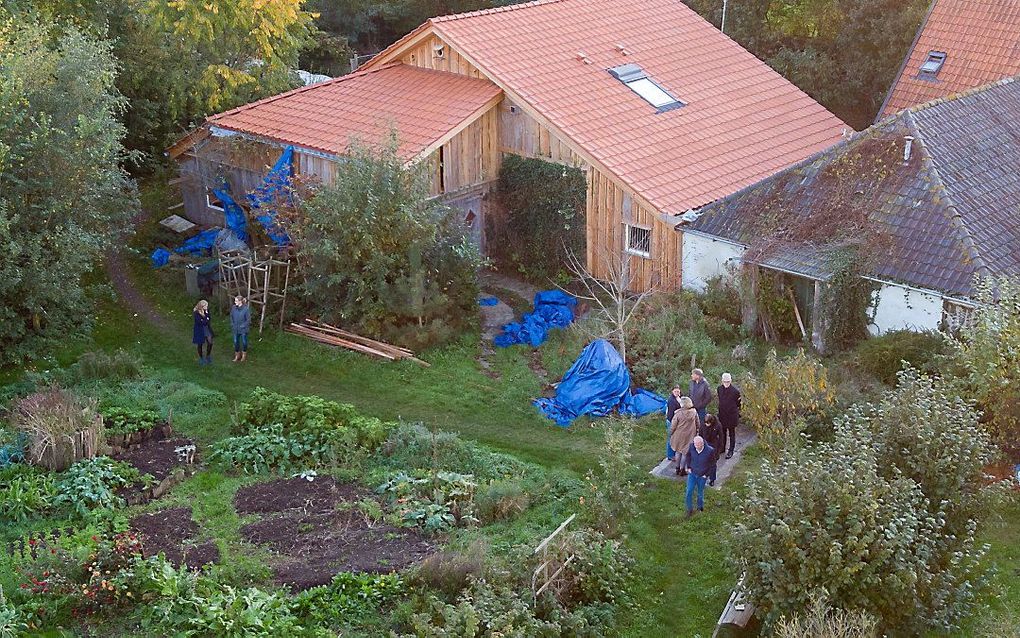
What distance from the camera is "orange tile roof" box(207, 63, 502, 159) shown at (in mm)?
24438

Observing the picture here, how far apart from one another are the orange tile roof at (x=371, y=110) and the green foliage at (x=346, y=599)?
11764 millimetres

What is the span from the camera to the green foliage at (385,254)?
835 inches

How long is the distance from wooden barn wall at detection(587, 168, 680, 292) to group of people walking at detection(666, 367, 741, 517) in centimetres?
588

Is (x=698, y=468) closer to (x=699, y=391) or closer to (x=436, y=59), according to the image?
(x=699, y=391)

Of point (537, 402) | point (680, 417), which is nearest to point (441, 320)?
point (537, 402)

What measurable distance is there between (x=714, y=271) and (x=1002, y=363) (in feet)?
23.3

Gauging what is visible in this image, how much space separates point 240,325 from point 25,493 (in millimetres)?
6482

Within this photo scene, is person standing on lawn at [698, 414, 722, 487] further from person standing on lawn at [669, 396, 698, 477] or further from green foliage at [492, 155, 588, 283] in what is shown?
green foliage at [492, 155, 588, 283]

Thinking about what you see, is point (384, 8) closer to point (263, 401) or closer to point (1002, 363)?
point (263, 401)

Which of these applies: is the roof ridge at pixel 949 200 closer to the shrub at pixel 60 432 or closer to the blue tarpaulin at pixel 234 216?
the shrub at pixel 60 432

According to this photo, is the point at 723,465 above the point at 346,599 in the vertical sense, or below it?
below

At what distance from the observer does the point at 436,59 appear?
2661 centimetres

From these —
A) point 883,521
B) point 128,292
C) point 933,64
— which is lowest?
point 128,292

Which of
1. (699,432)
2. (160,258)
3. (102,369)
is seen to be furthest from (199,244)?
(699,432)
